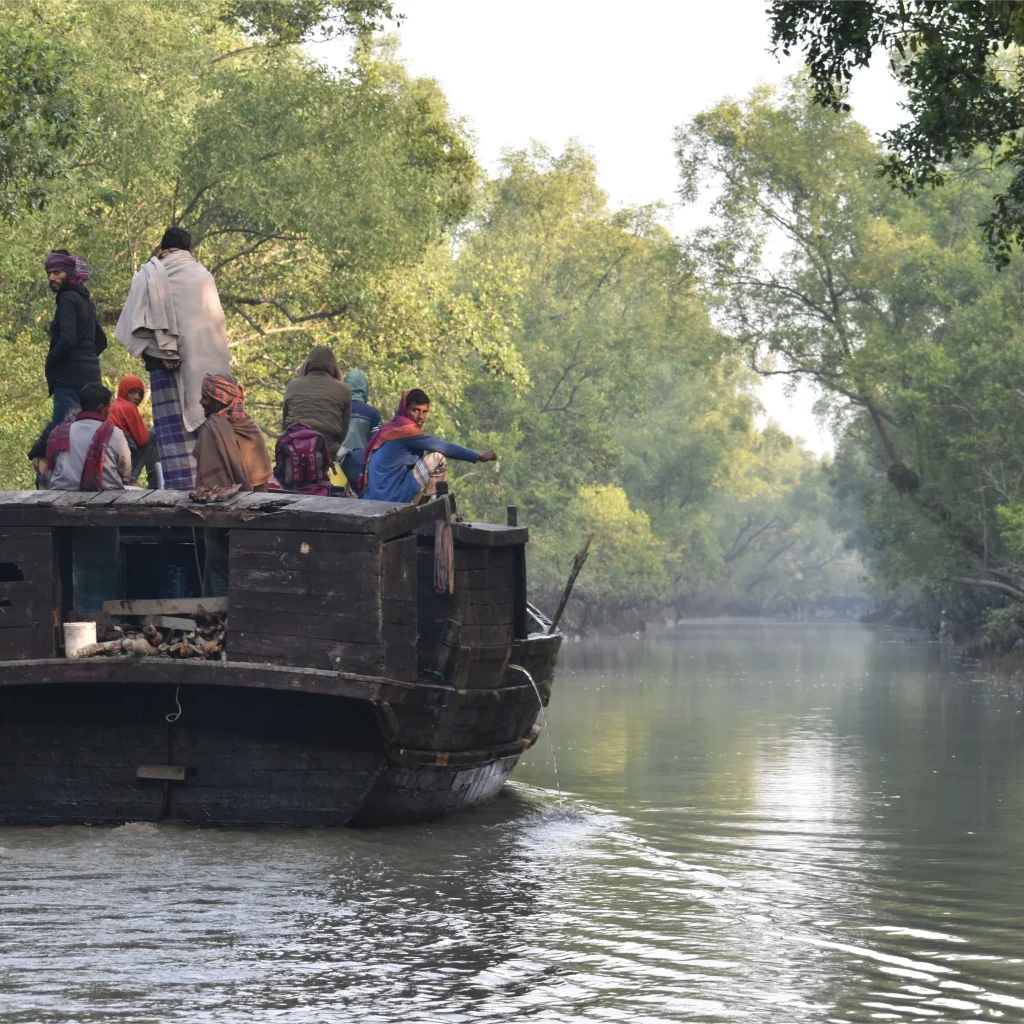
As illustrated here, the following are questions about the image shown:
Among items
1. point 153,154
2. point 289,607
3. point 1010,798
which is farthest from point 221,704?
point 153,154

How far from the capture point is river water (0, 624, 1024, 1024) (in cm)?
751

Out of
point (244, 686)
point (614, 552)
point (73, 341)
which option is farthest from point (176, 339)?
point (614, 552)

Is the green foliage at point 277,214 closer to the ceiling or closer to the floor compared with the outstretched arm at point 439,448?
closer to the ceiling

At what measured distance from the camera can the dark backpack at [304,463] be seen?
40.5 ft

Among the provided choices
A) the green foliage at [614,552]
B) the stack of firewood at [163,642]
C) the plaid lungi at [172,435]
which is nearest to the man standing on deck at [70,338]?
the plaid lungi at [172,435]

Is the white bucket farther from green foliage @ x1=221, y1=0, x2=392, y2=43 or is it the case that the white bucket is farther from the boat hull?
green foliage @ x1=221, y1=0, x2=392, y2=43

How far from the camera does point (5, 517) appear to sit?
36.4 feet

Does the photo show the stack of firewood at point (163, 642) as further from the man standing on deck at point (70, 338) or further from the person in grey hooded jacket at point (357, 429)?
the person in grey hooded jacket at point (357, 429)

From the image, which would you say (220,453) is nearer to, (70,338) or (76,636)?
(76,636)

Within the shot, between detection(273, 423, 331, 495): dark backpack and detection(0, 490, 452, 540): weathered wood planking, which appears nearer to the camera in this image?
detection(0, 490, 452, 540): weathered wood planking

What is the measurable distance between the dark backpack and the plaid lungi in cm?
59

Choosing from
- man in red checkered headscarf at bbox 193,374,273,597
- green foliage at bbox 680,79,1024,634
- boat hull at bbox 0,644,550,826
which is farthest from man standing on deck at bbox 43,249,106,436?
green foliage at bbox 680,79,1024,634

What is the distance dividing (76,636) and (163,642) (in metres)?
0.53

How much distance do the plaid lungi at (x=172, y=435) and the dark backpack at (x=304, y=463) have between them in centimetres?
59
